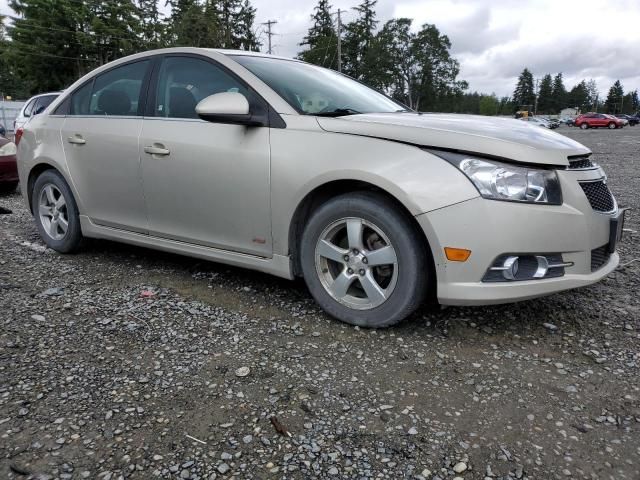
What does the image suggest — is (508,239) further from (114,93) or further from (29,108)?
(29,108)

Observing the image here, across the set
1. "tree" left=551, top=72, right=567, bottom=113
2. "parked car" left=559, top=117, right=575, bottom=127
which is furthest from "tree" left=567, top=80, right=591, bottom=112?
"parked car" left=559, top=117, right=575, bottom=127

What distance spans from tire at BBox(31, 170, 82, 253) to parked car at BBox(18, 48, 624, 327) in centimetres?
24

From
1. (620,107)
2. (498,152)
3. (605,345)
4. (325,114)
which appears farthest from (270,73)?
(620,107)

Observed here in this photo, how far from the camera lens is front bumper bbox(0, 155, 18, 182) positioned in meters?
7.41

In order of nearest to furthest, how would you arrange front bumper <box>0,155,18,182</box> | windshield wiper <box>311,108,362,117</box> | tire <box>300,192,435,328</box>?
tire <box>300,192,435,328</box>, windshield wiper <box>311,108,362,117</box>, front bumper <box>0,155,18,182</box>

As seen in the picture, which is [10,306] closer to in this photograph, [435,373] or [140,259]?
[140,259]

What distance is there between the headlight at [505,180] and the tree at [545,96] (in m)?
132

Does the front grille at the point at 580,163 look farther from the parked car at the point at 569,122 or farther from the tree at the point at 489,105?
the tree at the point at 489,105

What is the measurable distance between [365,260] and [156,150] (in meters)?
1.69

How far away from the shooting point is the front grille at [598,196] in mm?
2699

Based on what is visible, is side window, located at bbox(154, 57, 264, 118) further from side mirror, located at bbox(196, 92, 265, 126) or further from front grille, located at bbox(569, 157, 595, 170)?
front grille, located at bbox(569, 157, 595, 170)

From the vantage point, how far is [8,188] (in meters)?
7.83

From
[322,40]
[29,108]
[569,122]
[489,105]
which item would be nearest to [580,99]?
[489,105]

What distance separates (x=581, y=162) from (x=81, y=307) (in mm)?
3107
